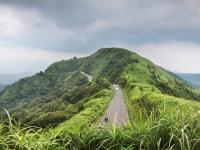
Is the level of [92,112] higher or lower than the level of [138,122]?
lower

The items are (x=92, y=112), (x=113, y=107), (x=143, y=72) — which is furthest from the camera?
(x=143, y=72)

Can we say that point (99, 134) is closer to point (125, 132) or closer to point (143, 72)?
point (125, 132)

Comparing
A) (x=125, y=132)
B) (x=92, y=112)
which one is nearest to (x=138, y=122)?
(x=125, y=132)

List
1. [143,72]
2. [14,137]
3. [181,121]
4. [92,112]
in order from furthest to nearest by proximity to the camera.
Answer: [143,72], [92,112], [181,121], [14,137]

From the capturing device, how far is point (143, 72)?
138 metres

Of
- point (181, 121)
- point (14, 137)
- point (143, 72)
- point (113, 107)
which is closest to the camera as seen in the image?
point (14, 137)

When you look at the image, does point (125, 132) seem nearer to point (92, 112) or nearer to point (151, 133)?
point (151, 133)

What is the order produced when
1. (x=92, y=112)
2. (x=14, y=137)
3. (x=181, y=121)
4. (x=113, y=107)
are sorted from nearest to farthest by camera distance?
1. (x=14, y=137)
2. (x=181, y=121)
3. (x=92, y=112)
4. (x=113, y=107)

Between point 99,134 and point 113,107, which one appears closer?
point 99,134

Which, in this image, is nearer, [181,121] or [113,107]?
[181,121]

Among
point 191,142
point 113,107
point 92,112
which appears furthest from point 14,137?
point 113,107

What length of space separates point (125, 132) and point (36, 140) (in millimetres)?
2127

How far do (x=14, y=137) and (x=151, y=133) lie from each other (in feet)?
9.99

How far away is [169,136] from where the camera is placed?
1003 cm
